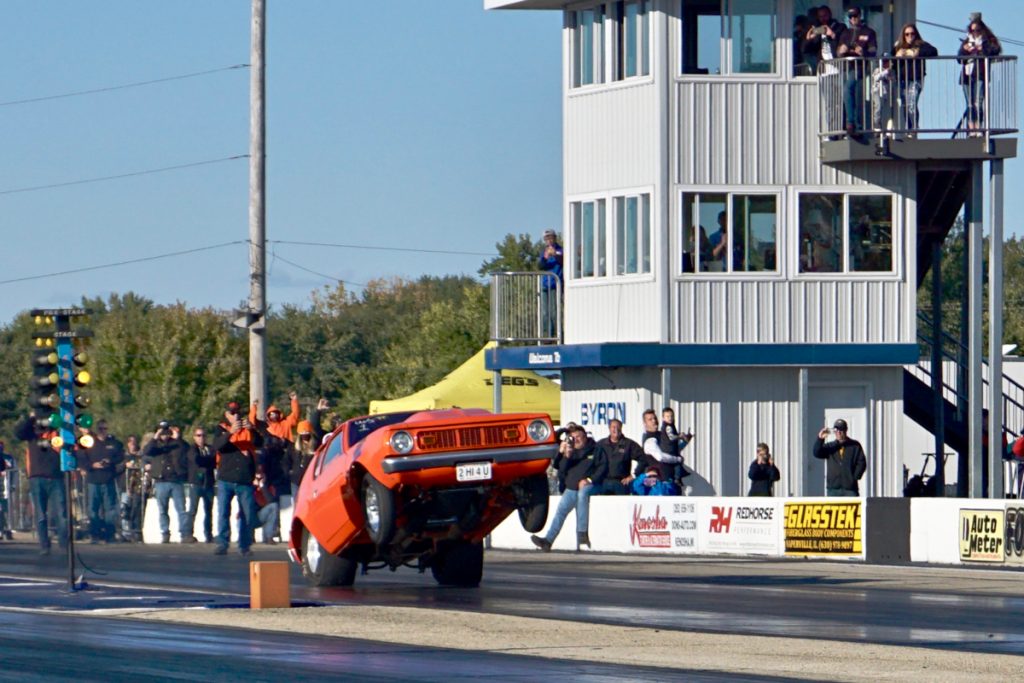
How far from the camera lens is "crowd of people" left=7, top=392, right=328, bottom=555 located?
2597 centimetres

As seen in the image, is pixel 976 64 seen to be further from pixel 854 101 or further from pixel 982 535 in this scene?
pixel 982 535

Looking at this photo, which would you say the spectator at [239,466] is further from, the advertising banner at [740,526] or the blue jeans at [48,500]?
the advertising banner at [740,526]

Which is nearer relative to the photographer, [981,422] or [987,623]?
[987,623]

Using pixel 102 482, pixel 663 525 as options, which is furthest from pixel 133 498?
pixel 663 525

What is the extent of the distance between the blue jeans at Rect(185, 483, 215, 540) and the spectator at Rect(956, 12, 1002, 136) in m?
13.6

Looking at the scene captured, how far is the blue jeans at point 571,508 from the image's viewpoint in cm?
2742

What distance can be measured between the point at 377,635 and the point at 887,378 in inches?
772

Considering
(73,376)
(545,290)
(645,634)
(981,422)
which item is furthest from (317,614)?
(545,290)

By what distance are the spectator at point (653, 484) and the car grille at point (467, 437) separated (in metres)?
9.90

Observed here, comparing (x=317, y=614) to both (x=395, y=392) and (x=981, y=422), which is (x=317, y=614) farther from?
(x=395, y=392)

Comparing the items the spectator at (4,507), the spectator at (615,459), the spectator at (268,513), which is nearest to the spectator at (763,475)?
the spectator at (615,459)

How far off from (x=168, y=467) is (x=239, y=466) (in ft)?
12.9

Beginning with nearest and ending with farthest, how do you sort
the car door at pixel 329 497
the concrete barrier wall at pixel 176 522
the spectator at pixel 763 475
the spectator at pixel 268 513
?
the car door at pixel 329 497
the spectator at pixel 763 475
the spectator at pixel 268 513
the concrete barrier wall at pixel 176 522

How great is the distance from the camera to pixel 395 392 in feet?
318
